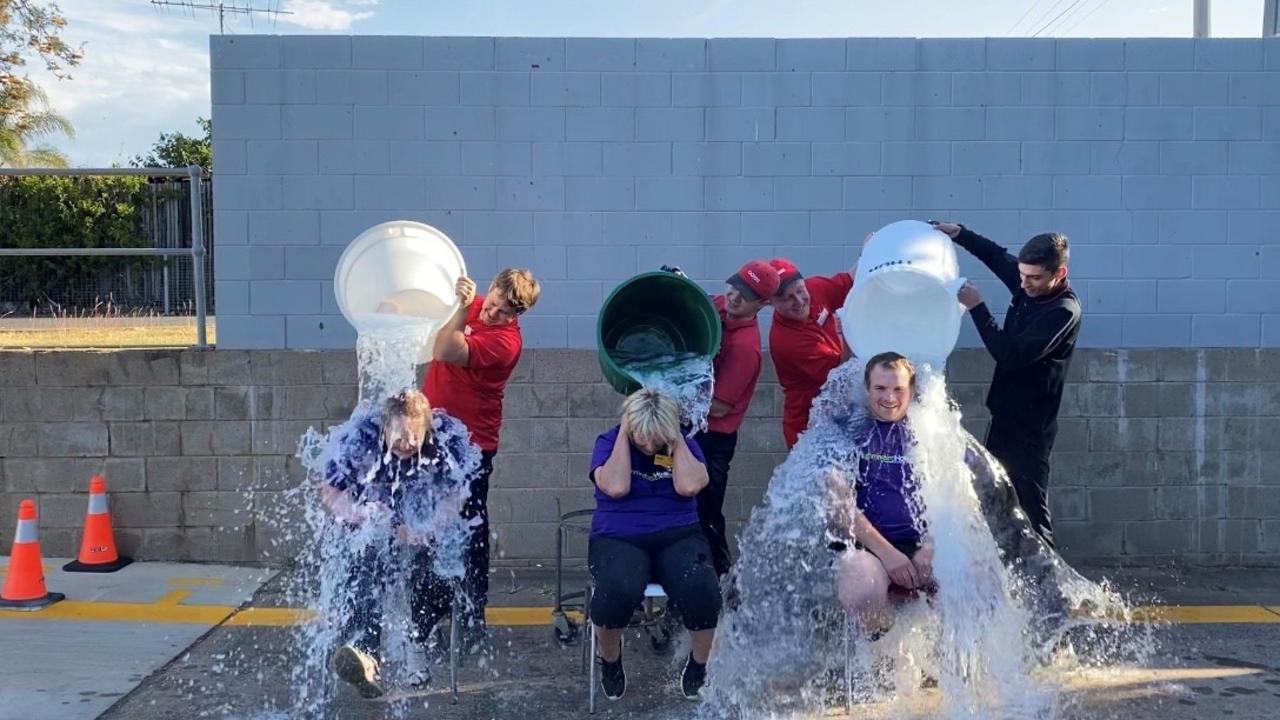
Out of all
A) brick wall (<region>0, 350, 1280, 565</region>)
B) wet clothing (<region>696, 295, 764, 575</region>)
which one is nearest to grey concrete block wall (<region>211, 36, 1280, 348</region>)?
brick wall (<region>0, 350, 1280, 565</region>)

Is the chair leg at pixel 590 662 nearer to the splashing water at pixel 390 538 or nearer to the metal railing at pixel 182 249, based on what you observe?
the splashing water at pixel 390 538

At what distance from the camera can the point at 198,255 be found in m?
5.73

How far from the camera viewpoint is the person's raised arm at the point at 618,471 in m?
3.95

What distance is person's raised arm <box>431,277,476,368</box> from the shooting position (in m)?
4.34

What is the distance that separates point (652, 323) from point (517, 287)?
2.27 ft

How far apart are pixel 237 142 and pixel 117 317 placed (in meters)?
1.80

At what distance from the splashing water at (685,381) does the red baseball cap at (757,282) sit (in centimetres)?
36

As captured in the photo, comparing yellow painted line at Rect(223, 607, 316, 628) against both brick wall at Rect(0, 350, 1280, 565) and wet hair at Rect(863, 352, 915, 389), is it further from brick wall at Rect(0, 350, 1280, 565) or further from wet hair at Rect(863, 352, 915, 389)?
wet hair at Rect(863, 352, 915, 389)

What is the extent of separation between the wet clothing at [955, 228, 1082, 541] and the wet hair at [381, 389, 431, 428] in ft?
7.64

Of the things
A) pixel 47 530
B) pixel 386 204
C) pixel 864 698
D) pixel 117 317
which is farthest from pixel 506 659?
pixel 117 317

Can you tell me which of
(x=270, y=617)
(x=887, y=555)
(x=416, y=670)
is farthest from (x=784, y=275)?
(x=270, y=617)

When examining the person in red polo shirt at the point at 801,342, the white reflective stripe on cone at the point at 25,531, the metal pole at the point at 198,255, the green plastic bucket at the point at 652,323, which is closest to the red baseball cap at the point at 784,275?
the person in red polo shirt at the point at 801,342

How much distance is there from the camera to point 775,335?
4.74 m

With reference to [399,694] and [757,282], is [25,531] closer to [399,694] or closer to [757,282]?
[399,694]
